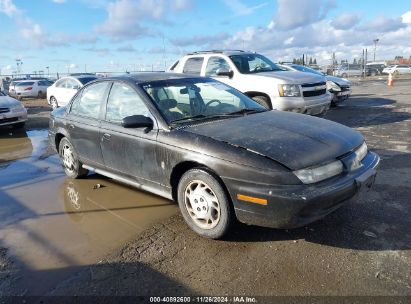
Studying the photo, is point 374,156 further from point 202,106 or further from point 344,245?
point 202,106

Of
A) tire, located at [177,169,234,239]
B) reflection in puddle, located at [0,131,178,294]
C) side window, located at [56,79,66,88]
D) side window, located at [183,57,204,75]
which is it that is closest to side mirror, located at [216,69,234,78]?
side window, located at [183,57,204,75]

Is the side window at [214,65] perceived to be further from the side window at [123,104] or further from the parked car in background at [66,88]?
the parked car in background at [66,88]

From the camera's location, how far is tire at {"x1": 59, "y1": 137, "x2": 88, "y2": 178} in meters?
5.90

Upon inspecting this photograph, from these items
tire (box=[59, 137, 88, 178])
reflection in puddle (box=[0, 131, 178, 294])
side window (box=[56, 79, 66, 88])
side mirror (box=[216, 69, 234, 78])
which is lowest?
reflection in puddle (box=[0, 131, 178, 294])

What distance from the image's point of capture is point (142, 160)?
4426 millimetres

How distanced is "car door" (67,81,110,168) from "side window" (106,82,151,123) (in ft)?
0.65

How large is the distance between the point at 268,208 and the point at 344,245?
864mm

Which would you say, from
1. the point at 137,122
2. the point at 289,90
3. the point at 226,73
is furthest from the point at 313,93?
the point at 137,122

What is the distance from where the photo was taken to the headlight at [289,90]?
8.56 m

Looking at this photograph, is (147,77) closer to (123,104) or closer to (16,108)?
(123,104)

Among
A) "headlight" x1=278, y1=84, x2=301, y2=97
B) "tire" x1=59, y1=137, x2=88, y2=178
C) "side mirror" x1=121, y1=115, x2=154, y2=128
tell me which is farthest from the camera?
"headlight" x1=278, y1=84, x2=301, y2=97

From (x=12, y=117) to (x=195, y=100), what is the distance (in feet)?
27.8

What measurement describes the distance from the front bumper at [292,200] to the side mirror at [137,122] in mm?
1228

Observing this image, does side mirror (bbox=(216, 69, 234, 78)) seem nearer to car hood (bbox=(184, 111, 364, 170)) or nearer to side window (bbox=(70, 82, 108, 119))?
side window (bbox=(70, 82, 108, 119))
